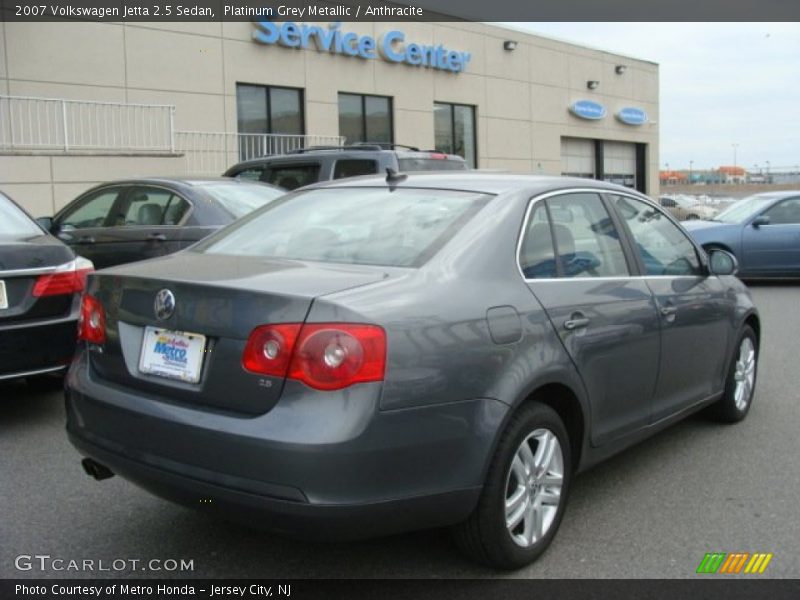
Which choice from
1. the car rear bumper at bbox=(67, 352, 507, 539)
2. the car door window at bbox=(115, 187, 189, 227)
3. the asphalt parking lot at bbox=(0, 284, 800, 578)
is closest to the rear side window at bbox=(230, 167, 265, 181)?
the car door window at bbox=(115, 187, 189, 227)

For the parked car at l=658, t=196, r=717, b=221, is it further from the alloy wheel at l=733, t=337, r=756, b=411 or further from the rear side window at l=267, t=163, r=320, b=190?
the alloy wheel at l=733, t=337, r=756, b=411

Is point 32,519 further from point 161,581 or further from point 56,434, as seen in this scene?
point 56,434

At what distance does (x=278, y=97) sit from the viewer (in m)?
19.6

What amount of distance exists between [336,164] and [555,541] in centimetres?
→ 679

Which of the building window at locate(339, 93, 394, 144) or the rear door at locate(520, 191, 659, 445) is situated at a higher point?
the building window at locate(339, 93, 394, 144)

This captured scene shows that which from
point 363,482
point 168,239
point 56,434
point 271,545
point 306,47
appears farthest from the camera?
point 306,47

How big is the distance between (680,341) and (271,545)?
239 cm

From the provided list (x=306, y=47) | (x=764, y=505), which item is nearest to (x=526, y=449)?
(x=764, y=505)

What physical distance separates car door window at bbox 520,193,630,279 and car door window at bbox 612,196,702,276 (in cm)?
23

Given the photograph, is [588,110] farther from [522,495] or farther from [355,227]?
[522,495]

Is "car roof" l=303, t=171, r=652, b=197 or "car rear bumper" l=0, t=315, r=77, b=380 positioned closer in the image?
"car roof" l=303, t=171, r=652, b=197

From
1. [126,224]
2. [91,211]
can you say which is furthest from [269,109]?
[126,224]

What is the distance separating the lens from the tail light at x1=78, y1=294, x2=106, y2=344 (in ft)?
11.2

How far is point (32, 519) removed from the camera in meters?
3.84
